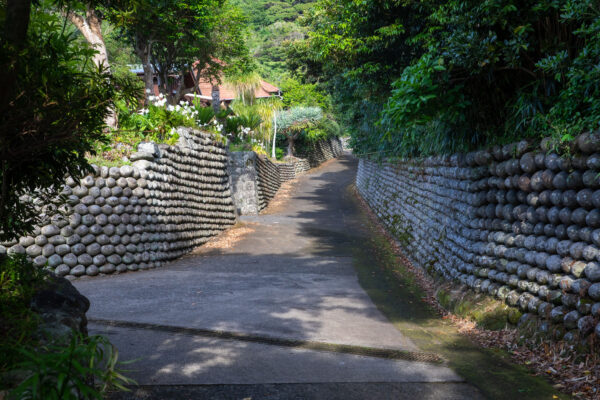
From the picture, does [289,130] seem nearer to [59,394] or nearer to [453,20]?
[453,20]

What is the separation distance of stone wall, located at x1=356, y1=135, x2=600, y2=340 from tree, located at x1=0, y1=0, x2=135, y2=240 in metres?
4.34

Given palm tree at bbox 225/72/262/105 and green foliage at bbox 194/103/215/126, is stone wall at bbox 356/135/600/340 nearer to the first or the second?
green foliage at bbox 194/103/215/126

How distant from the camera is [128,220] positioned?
962 centimetres

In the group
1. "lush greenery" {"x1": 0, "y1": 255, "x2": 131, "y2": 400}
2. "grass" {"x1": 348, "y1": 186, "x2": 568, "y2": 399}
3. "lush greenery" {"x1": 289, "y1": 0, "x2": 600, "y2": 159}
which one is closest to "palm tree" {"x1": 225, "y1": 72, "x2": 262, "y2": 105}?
"grass" {"x1": 348, "y1": 186, "x2": 568, "y2": 399}

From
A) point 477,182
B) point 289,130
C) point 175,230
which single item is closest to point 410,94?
point 477,182

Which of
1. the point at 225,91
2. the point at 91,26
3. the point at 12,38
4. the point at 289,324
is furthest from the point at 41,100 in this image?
the point at 225,91

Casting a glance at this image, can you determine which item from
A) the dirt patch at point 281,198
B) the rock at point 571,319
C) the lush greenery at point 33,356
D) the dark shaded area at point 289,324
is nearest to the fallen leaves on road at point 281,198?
the dirt patch at point 281,198

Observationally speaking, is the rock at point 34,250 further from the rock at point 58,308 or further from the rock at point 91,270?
the rock at point 58,308

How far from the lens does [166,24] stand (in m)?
19.5

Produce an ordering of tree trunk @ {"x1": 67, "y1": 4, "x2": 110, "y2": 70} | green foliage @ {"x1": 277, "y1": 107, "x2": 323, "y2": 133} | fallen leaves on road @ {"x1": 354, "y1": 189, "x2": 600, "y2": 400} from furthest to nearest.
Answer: green foliage @ {"x1": 277, "y1": 107, "x2": 323, "y2": 133} < tree trunk @ {"x1": 67, "y1": 4, "x2": 110, "y2": 70} < fallen leaves on road @ {"x1": 354, "y1": 189, "x2": 600, "y2": 400}

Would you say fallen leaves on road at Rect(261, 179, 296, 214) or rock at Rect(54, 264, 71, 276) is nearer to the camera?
rock at Rect(54, 264, 71, 276)

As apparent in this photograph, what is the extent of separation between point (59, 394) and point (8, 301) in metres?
1.18

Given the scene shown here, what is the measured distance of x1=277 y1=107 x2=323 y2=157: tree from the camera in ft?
120

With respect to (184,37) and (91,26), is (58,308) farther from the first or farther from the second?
(184,37)
